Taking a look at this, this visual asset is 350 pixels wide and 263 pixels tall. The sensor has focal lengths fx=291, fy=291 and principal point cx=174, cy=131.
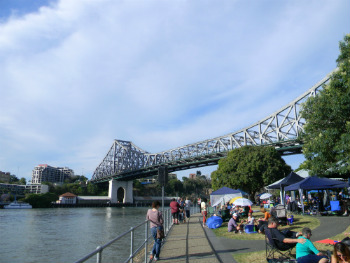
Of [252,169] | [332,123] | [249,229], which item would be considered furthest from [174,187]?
[249,229]

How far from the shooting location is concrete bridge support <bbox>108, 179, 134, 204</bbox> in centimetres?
10169

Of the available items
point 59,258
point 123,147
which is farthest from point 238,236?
point 123,147

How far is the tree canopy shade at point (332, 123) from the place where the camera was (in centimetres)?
1330

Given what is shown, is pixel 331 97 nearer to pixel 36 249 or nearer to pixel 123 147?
pixel 36 249

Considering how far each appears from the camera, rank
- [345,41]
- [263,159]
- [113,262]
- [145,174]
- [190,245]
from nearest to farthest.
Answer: [190,245]
[113,262]
[345,41]
[263,159]
[145,174]

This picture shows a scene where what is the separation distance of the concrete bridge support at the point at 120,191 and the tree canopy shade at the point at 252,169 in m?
68.3

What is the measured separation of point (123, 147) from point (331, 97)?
103 meters

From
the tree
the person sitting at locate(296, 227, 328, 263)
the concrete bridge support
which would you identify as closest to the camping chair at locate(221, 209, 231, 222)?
the person sitting at locate(296, 227, 328, 263)

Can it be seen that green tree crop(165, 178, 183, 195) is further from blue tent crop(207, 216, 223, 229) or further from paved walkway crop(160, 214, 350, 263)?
paved walkway crop(160, 214, 350, 263)

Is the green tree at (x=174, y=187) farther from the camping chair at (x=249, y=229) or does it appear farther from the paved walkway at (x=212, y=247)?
the paved walkway at (x=212, y=247)

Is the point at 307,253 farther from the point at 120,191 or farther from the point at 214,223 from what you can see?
the point at 120,191

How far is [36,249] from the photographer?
18.5 m

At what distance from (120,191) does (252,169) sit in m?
83.1

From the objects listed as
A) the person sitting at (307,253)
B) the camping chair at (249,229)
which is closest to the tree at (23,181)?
the camping chair at (249,229)
